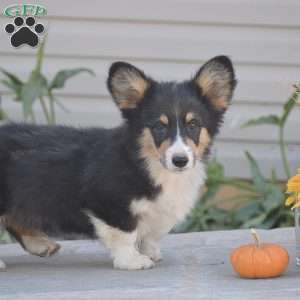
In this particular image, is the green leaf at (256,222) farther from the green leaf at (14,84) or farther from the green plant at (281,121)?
the green leaf at (14,84)

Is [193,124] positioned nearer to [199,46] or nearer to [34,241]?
[34,241]

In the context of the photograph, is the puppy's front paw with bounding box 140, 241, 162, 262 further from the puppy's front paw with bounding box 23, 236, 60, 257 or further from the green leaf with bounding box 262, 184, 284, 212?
the green leaf with bounding box 262, 184, 284, 212

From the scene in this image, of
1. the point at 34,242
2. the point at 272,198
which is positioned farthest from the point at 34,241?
A: the point at 272,198

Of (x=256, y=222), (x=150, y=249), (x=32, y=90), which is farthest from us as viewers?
(x=32, y=90)

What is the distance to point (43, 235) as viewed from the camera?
5.62 meters

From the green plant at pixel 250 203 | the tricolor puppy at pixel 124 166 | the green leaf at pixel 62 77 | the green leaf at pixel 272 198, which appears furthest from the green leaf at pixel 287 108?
the tricolor puppy at pixel 124 166

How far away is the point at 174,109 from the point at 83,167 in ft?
2.03

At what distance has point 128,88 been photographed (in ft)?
16.8

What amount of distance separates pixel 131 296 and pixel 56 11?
3.83m

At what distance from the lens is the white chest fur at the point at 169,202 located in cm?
508

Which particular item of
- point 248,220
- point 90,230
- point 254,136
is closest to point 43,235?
point 90,230

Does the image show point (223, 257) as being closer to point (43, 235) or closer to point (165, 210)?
point (165, 210)

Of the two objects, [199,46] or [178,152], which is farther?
[199,46]

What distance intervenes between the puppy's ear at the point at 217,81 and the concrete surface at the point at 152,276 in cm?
91
